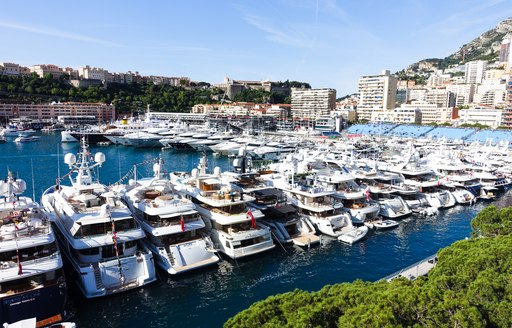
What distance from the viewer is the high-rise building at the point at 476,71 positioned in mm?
180012

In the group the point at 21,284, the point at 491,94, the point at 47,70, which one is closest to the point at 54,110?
the point at 47,70

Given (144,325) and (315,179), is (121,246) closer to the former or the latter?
(144,325)

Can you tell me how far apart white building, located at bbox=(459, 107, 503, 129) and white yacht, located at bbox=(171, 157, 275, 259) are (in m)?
100

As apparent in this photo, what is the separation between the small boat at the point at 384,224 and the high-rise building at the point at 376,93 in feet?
386

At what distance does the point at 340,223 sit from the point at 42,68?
551 ft

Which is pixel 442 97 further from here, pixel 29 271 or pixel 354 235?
pixel 29 271

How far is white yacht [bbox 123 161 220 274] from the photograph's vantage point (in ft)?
66.5

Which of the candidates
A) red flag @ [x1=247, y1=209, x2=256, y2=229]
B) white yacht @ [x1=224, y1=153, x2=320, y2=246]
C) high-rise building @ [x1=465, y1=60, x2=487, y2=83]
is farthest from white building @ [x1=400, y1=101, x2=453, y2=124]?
red flag @ [x1=247, y1=209, x2=256, y2=229]

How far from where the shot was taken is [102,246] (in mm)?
18391

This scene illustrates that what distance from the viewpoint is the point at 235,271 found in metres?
21.1

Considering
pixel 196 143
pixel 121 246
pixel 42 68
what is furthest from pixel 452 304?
pixel 42 68

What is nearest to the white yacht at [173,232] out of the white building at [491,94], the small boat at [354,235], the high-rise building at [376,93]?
the small boat at [354,235]

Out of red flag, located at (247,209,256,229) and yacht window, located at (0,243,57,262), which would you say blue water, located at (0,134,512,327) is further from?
yacht window, located at (0,243,57,262)

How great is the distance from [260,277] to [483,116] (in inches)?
4331
